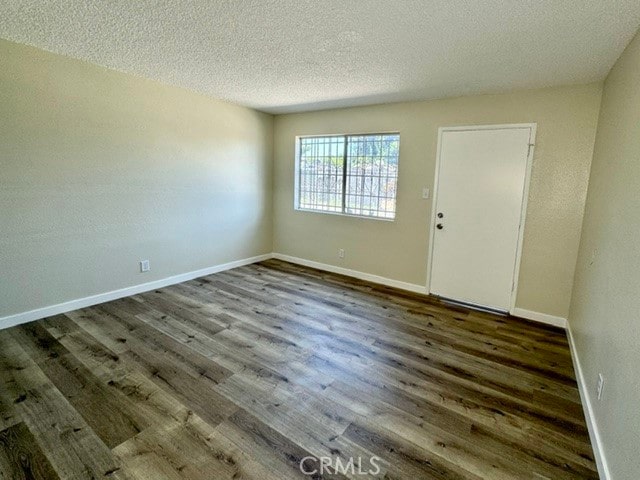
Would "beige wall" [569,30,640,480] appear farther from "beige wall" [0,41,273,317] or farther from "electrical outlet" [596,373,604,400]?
"beige wall" [0,41,273,317]

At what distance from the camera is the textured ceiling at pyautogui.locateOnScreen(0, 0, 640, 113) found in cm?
190

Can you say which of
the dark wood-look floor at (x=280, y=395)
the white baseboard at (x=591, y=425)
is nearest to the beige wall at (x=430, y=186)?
the dark wood-look floor at (x=280, y=395)

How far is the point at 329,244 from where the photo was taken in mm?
4879

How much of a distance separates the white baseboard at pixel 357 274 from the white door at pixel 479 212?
0.29m

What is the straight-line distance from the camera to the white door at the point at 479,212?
3.34 meters

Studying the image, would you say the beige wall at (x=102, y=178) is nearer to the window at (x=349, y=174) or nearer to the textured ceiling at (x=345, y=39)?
the textured ceiling at (x=345, y=39)

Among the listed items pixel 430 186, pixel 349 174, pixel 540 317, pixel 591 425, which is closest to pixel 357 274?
pixel 349 174

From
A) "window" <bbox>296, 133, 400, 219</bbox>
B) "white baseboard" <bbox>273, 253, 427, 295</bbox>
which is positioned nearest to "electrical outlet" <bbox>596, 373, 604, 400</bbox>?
"white baseboard" <bbox>273, 253, 427, 295</bbox>

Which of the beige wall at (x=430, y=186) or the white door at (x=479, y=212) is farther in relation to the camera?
the white door at (x=479, y=212)

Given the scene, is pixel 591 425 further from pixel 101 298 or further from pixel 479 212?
pixel 101 298

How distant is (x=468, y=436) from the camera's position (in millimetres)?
1771

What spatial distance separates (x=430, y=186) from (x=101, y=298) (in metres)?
3.94

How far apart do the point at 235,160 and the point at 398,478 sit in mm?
4238

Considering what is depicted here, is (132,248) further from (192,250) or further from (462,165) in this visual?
(462,165)
